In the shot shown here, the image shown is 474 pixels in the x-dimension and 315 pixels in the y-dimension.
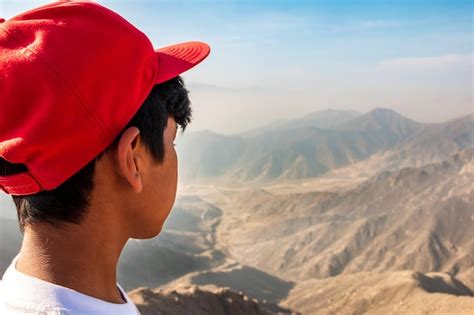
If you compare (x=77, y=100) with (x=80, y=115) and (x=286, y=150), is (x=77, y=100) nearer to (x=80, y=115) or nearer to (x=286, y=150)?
(x=80, y=115)

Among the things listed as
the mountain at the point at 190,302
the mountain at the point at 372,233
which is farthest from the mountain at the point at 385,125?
the mountain at the point at 190,302

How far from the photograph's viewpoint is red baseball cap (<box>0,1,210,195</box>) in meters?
1.34

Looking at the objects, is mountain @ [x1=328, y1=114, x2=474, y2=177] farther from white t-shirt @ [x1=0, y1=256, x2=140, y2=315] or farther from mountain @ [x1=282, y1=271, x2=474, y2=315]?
white t-shirt @ [x1=0, y1=256, x2=140, y2=315]

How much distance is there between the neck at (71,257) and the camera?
1383 mm

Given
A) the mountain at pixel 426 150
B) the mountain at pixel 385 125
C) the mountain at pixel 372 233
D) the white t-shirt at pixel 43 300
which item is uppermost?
the white t-shirt at pixel 43 300

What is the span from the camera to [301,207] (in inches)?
2464

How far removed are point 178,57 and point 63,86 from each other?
1.43ft

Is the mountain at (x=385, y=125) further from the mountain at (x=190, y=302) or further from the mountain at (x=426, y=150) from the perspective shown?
the mountain at (x=190, y=302)

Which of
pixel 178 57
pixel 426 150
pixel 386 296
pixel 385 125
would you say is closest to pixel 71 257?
pixel 178 57

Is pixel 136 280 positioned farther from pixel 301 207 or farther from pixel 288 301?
pixel 301 207

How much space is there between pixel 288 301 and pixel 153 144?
101 feet

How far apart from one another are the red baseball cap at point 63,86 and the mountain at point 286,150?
339 feet

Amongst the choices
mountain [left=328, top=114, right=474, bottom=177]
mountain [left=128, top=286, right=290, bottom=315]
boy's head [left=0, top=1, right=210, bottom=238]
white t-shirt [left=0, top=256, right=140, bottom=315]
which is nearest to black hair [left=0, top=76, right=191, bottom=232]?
boy's head [left=0, top=1, right=210, bottom=238]

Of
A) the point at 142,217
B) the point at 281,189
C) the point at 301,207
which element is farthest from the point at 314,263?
the point at 281,189
